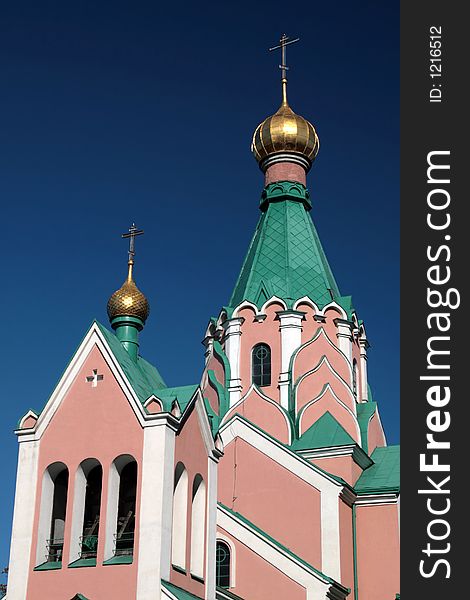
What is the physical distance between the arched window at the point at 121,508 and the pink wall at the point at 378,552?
6.61 meters

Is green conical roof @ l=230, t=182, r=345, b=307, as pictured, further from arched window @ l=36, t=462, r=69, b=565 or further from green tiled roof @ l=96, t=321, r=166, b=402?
arched window @ l=36, t=462, r=69, b=565

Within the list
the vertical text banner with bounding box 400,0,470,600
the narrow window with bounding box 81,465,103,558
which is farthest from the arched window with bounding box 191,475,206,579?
the vertical text banner with bounding box 400,0,470,600

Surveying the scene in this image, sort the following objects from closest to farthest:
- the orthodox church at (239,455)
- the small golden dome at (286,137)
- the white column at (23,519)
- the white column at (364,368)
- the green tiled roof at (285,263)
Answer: the orthodox church at (239,455) < the white column at (23,519) < the green tiled roof at (285,263) < the white column at (364,368) < the small golden dome at (286,137)

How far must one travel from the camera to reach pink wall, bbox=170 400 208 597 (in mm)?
14039

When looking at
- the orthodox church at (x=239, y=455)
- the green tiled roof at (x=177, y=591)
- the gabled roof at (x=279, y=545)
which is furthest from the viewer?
the gabled roof at (x=279, y=545)

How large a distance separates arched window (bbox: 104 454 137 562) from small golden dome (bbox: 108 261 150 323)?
12.2 feet

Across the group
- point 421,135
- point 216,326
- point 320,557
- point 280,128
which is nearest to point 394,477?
point 320,557

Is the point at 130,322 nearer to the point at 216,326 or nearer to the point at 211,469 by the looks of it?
the point at 211,469

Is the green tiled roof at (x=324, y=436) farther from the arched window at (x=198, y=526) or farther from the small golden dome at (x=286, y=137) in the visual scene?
the small golden dome at (x=286, y=137)

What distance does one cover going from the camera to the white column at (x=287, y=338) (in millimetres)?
21547

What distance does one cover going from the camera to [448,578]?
8.67m


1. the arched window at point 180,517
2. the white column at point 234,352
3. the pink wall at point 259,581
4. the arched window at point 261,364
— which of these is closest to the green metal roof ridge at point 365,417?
the arched window at point 261,364

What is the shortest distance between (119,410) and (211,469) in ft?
6.95

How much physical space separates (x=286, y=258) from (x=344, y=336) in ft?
8.03
